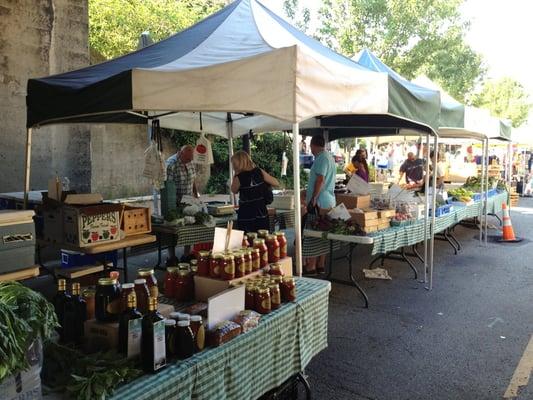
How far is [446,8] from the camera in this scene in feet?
68.3

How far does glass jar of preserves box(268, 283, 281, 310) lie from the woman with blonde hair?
8.91 feet

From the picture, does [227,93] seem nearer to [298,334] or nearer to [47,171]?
[298,334]

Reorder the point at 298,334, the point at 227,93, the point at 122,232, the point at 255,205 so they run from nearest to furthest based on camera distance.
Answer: the point at 298,334 < the point at 227,93 < the point at 122,232 < the point at 255,205

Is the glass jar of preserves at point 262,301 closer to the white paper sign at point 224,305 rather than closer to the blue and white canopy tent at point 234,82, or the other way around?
the white paper sign at point 224,305

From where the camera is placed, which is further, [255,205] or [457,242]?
[457,242]

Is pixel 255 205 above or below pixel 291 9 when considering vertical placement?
below

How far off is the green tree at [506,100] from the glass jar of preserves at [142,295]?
138 ft

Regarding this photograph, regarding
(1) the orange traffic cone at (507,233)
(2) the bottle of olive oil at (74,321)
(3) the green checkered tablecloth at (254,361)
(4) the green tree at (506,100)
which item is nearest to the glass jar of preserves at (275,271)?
(3) the green checkered tablecloth at (254,361)

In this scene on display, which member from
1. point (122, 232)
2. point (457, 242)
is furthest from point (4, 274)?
point (457, 242)

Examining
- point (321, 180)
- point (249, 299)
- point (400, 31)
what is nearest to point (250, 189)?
point (321, 180)

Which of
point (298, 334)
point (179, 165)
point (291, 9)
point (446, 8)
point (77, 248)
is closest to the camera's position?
point (298, 334)

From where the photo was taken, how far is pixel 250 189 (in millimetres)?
5254

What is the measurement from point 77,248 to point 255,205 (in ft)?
6.64

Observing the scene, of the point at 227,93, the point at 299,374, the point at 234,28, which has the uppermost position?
the point at 234,28
